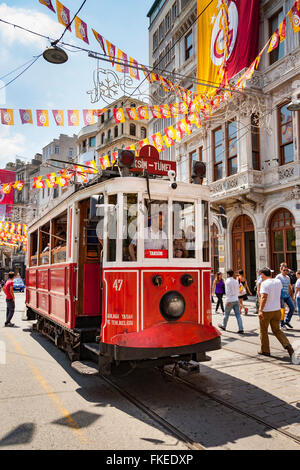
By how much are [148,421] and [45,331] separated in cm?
564

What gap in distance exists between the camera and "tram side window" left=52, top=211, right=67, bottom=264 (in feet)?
23.1

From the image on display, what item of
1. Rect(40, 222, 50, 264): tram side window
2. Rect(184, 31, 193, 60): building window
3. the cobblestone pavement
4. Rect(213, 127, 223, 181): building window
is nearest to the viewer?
the cobblestone pavement

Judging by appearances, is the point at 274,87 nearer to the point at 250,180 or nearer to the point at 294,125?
the point at 294,125

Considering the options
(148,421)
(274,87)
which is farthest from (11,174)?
(148,421)

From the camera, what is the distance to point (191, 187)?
5.56 metres

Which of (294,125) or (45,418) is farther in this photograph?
(294,125)

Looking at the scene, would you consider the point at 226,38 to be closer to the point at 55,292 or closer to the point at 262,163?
the point at 262,163

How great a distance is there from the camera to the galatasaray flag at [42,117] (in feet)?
34.1

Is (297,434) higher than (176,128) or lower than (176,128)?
lower

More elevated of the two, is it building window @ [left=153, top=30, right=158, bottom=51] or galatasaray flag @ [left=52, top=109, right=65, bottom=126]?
building window @ [left=153, top=30, right=158, bottom=51]

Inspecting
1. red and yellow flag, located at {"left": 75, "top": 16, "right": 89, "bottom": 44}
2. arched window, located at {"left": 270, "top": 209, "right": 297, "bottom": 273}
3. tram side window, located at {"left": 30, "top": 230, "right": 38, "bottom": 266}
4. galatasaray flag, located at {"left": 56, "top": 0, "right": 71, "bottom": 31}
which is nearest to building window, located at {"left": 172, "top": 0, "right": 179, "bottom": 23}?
arched window, located at {"left": 270, "top": 209, "right": 297, "bottom": 273}

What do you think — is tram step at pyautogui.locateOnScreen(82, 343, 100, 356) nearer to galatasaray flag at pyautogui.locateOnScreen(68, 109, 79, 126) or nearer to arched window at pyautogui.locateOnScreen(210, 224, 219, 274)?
galatasaray flag at pyautogui.locateOnScreen(68, 109, 79, 126)

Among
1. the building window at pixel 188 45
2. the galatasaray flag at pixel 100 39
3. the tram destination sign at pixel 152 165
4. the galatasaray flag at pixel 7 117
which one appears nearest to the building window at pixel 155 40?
the building window at pixel 188 45

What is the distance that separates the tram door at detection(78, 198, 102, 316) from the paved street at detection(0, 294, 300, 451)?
3.92ft
